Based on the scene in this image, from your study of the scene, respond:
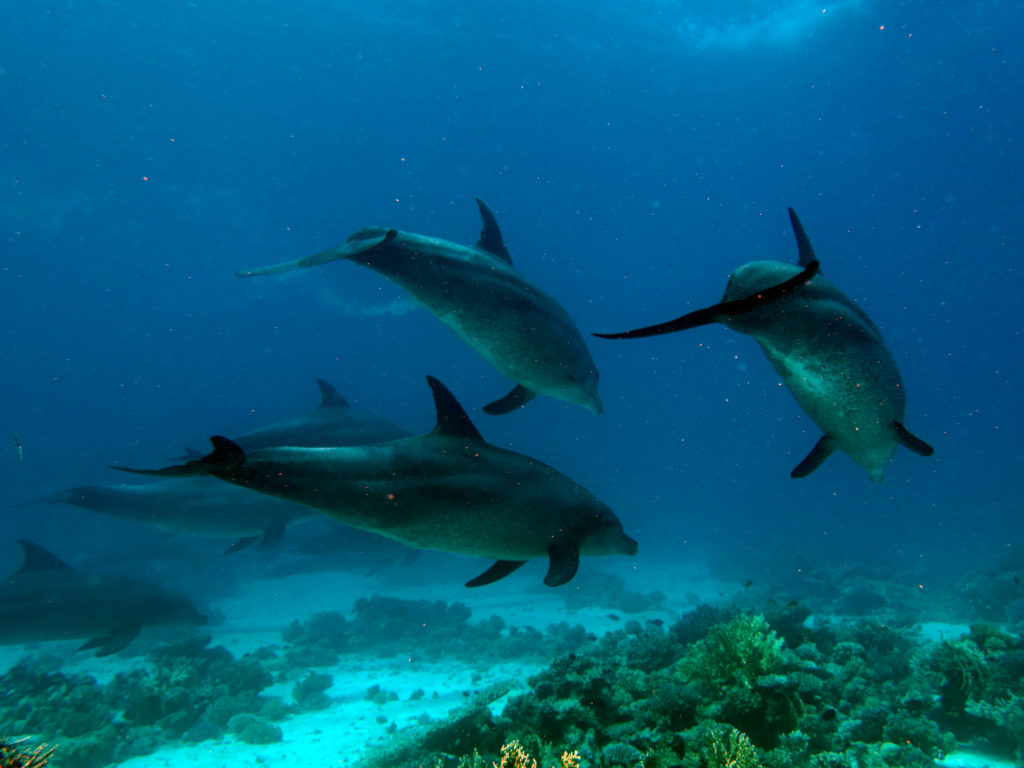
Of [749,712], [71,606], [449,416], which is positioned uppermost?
[449,416]

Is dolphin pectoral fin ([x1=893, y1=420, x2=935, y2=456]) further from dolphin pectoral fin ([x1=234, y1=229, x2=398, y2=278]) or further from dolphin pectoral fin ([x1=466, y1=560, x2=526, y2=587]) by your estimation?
dolphin pectoral fin ([x1=234, y1=229, x2=398, y2=278])

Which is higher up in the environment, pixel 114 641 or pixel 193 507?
pixel 193 507

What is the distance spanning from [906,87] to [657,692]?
59031 millimetres

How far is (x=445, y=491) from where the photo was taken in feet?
10.8

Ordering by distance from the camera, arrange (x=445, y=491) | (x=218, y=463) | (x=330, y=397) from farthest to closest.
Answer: (x=330, y=397), (x=445, y=491), (x=218, y=463)

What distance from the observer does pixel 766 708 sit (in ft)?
16.4

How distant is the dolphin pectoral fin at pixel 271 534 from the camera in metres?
8.91

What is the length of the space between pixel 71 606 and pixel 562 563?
11001 mm

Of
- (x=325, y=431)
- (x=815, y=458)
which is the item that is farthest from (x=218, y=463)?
(x=325, y=431)

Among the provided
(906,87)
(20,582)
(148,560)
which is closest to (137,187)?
(148,560)

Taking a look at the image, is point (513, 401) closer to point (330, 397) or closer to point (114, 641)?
point (330, 397)

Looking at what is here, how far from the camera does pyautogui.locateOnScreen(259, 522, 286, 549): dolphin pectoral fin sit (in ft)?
29.2

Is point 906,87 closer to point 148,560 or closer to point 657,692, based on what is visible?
point 657,692

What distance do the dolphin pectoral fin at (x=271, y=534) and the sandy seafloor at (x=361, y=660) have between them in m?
3.19
